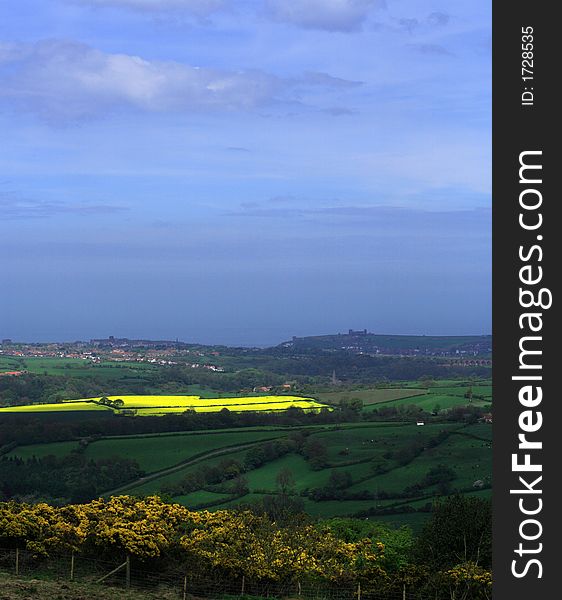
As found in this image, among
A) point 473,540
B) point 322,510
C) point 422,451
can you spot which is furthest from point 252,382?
point 473,540

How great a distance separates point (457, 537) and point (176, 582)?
849cm

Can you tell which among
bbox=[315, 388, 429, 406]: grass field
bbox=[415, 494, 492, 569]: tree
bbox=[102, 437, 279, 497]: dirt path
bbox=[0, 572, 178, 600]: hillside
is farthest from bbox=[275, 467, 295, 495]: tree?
bbox=[315, 388, 429, 406]: grass field

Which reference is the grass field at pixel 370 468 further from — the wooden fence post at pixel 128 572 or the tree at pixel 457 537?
the wooden fence post at pixel 128 572

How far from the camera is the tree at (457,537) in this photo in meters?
25.0

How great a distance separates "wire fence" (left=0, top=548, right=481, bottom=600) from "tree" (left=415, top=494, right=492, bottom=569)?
251cm

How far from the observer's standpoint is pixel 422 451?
222 ft

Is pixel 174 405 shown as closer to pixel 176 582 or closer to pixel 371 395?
pixel 371 395

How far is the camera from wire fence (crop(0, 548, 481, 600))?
893 inches

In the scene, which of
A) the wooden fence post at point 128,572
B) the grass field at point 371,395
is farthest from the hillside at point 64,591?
the grass field at point 371,395

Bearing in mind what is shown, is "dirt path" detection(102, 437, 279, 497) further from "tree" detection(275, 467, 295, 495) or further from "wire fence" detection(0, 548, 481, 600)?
"wire fence" detection(0, 548, 481, 600)

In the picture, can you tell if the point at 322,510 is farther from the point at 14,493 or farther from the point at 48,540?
the point at 48,540

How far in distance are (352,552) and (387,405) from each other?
72.5 meters

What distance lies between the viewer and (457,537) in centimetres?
2562

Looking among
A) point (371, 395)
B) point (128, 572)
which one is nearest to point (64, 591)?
point (128, 572)
